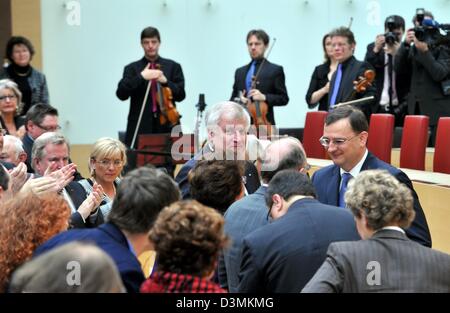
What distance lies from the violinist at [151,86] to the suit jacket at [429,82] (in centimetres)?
236

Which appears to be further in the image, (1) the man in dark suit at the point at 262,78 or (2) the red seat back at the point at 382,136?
(1) the man in dark suit at the point at 262,78

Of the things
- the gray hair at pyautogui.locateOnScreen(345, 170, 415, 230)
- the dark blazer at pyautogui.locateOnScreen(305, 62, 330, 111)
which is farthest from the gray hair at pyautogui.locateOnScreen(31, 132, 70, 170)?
the dark blazer at pyautogui.locateOnScreen(305, 62, 330, 111)

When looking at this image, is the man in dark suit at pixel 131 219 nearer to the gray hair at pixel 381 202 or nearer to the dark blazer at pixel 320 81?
the gray hair at pixel 381 202

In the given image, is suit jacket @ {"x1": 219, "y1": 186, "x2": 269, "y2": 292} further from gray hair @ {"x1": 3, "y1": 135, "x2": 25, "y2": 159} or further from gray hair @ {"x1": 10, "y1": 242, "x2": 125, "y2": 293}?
gray hair @ {"x1": 3, "y1": 135, "x2": 25, "y2": 159}

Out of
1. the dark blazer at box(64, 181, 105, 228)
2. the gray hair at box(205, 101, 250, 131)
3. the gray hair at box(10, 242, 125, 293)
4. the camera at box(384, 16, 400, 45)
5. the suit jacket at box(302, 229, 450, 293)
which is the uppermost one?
the camera at box(384, 16, 400, 45)

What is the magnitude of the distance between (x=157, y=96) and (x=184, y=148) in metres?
0.90

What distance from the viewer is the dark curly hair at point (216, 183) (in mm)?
3689

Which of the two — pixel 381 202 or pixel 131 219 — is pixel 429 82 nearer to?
pixel 381 202

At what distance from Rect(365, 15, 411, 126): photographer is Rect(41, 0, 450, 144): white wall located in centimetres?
195

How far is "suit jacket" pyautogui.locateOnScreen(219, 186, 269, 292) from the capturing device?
358 centimetres

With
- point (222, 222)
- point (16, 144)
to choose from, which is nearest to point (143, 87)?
point (16, 144)

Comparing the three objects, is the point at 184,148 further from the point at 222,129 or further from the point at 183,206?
the point at 183,206

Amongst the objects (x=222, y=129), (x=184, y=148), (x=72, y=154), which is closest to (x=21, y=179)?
(x=222, y=129)

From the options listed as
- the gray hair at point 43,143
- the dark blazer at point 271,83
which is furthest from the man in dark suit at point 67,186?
the dark blazer at point 271,83
